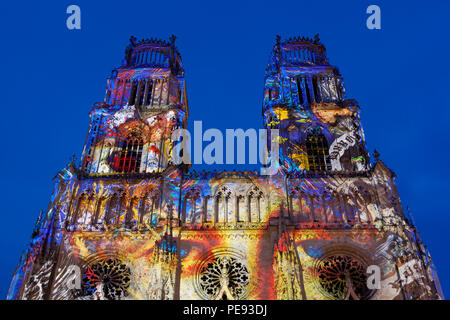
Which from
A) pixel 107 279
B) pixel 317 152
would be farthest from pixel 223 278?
pixel 317 152

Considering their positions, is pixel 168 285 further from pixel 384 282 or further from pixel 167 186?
pixel 384 282

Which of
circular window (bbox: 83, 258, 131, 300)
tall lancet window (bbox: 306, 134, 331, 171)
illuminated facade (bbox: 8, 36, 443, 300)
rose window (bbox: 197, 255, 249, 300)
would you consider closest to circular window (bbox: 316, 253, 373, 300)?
illuminated facade (bbox: 8, 36, 443, 300)

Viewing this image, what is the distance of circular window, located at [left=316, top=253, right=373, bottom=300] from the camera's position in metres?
21.1

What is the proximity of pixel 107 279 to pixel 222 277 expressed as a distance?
6.70 metres

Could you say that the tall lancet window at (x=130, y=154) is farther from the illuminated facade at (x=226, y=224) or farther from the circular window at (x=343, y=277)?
the circular window at (x=343, y=277)

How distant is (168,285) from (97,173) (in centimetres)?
1024

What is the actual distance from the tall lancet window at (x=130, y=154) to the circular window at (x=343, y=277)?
1459 centimetres

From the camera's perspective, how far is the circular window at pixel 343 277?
21.1 metres

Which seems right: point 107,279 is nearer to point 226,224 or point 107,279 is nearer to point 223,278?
point 223,278

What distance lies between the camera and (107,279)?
22.2 m

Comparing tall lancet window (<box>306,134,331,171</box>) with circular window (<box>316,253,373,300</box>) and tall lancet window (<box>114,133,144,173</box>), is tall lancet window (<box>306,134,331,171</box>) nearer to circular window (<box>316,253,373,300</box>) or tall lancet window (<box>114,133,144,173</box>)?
circular window (<box>316,253,373,300</box>)

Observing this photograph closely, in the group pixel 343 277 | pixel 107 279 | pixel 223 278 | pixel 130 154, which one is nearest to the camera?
pixel 223 278

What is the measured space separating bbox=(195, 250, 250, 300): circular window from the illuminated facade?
59 mm
